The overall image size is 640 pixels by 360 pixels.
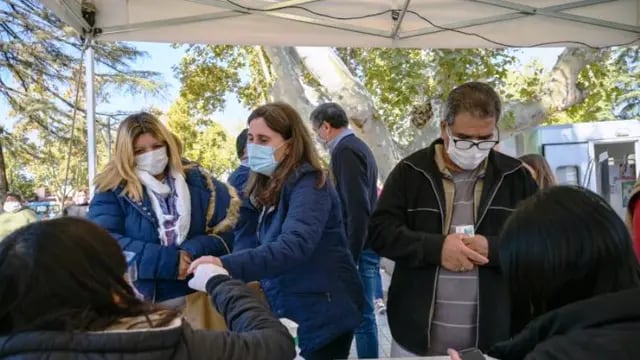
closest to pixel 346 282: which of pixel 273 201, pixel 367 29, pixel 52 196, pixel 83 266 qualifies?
pixel 273 201

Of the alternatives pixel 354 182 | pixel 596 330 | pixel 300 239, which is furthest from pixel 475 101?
pixel 354 182

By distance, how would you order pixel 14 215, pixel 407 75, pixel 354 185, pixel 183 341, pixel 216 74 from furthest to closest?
pixel 216 74 < pixel 407 75 < pixel 14 215 < pixel 354 185 < pixel 183 341

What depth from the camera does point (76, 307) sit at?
917 millimetres

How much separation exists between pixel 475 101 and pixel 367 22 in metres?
1.80

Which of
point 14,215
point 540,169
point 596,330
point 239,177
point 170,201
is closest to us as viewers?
point 596,330

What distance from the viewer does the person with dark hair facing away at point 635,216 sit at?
1.72 metres

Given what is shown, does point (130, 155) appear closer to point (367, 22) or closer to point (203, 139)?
point (367, 22)

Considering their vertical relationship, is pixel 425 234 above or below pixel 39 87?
below

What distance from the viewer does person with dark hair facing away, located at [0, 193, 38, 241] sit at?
225 inches

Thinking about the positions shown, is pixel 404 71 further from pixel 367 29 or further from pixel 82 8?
pixel 82 8

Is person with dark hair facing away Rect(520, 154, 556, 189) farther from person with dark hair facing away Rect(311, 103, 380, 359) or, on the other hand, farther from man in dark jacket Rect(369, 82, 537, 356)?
man in dark jacket Rect(369, 82, 537, 356)

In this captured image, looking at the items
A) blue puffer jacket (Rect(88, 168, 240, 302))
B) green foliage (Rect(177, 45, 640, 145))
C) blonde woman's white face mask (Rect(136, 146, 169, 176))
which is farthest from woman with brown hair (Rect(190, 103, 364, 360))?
green foliage (Rect(177, 45, 640, 145))

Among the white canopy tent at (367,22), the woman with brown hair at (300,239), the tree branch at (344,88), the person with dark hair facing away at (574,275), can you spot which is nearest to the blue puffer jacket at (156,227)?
the woman with brown hair at (300,239)

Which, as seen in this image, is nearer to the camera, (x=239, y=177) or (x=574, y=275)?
(x=574, y=275)
